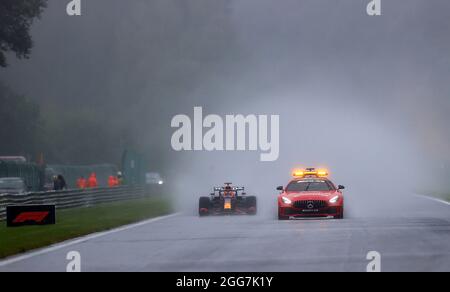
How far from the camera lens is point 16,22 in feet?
191

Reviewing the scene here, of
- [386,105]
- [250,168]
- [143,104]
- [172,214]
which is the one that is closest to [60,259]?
[172,214]

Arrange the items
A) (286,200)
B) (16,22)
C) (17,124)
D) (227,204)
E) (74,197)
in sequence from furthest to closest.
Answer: (17,124) < (16,22) < (74,197) < (227,204) < (286,200)

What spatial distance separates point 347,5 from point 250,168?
109 feet

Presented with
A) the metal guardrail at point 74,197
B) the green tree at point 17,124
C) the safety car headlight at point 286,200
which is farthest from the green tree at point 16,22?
the safety car headlight at point 286,200

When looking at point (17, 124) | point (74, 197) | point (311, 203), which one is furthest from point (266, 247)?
point (17, 124)

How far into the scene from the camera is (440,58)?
90.5 metres

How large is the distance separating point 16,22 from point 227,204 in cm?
2806

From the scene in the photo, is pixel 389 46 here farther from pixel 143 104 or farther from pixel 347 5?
pixel 143 104

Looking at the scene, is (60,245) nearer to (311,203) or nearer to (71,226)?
(71,226)

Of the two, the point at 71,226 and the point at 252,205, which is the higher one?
the point at 252,205

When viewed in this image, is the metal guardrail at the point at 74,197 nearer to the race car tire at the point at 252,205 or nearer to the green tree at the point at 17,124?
the race car tire at the point at 252,205

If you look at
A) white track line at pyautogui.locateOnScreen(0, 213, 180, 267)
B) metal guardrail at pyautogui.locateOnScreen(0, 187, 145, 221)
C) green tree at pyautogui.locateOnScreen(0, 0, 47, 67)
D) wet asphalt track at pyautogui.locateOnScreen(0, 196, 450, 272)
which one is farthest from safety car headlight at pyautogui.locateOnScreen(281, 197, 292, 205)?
green tree at pyautogui.locateOnScreen(0, 0, 47, 67)

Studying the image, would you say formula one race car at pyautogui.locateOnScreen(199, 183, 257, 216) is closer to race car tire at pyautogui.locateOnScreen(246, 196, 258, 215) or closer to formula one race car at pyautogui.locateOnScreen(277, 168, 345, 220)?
race car tire at pyautogui.locateOnScreen(246, 196, 258, 215)

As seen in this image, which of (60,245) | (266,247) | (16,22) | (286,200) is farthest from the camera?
(16,22)
